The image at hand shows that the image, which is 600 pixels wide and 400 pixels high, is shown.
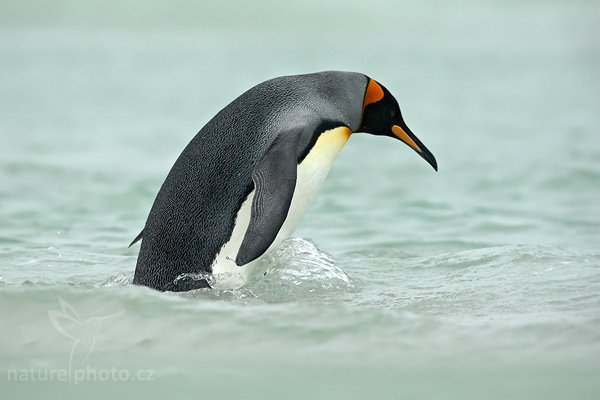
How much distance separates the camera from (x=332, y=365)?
3.49 m

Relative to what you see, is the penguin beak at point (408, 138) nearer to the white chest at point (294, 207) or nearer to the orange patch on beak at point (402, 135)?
the orange patch on beak at point (402, 135)

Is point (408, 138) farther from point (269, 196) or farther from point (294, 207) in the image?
point (269, 196)

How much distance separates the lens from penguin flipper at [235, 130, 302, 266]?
4105 millimetres

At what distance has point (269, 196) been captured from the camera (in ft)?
13.8

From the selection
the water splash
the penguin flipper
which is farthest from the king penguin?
the water splash

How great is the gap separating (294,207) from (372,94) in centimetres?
77

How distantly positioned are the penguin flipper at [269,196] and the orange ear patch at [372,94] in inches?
31.3

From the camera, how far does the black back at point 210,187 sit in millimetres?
4406

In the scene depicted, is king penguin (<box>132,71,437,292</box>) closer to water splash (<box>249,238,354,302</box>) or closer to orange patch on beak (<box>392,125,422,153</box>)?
water splash (<box>249,238,354,302</box>)

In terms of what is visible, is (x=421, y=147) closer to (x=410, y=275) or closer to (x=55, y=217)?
(x=410, y=275)

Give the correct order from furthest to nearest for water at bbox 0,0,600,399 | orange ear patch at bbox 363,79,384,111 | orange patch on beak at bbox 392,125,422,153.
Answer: orange patch on beak at bbox 392,125,422,153
orange ear patch at bbox 363,79,384,111
water at bbox 0,0,600,399

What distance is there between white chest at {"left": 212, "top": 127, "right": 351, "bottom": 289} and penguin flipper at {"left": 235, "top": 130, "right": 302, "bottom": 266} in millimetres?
182

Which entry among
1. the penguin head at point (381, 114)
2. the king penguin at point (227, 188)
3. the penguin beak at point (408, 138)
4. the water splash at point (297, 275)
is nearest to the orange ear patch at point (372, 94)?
the penguin head at point (381, 114)

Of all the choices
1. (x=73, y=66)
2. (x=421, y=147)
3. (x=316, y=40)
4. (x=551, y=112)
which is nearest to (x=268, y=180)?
(x=421, y=147)
